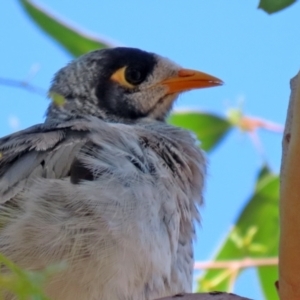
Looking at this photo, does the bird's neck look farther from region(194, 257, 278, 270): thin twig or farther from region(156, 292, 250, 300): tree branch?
region(156, 292, 250, 300): tree branch

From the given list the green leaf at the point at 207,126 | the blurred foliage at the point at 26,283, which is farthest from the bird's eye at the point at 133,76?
the blurred foliage at the point at 26,283

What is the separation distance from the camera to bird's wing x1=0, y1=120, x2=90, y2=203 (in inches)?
91.1

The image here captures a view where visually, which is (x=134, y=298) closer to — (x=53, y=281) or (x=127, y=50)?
(x=53, y=281)

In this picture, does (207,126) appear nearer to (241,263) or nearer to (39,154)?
(241,263)

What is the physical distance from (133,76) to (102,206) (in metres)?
1.34

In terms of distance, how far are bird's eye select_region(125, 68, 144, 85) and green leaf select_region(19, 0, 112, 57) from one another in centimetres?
51

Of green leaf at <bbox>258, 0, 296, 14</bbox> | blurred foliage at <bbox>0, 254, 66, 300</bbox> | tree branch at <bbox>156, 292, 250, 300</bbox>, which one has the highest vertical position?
green leaf at <bbox>258, 0, 296, 14</bbox>

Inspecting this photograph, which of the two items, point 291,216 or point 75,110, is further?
point 75,110

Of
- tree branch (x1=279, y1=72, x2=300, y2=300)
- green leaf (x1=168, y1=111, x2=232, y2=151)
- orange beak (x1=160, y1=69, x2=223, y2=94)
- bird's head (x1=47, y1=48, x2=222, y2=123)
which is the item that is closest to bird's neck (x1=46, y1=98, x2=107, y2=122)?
bird's head (x1=47, y1=48, x2=222, y2=123)

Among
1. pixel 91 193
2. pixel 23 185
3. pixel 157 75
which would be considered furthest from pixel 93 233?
pixel 157 75

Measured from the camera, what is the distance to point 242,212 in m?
3.71

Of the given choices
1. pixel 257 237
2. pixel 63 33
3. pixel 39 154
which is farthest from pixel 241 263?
pixel 63 33

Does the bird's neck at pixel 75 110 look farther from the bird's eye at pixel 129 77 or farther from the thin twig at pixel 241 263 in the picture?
the thin twig at pixel 241 263

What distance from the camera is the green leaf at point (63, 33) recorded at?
3.69m
